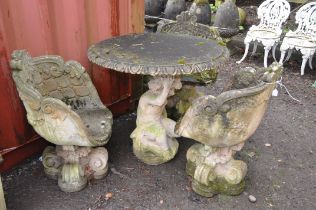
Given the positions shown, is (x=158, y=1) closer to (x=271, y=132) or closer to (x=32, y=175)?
(x=271, y=132)

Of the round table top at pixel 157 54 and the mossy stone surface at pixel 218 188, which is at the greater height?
the round table top at pixel 157 54

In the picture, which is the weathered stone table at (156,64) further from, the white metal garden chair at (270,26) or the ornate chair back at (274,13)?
the ornate chair back at (274,13)

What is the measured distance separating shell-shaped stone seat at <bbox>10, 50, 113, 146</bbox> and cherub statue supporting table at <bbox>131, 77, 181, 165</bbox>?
0.35 meters

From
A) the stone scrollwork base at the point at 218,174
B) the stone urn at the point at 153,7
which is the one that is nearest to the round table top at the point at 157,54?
the stone scrollwork base at the point at 218,174

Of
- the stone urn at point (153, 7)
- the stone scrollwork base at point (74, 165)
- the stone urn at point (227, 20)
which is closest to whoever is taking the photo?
the stone scrollwork base at point (74, 165)

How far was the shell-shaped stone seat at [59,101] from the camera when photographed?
2488 millimetres

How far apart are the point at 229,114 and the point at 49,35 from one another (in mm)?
1856

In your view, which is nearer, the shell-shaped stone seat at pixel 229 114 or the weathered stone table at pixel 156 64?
the shell-shaped stone seat at pixel 229 114

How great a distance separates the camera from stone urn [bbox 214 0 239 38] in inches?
265

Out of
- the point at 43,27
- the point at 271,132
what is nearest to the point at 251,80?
the point at 271,132

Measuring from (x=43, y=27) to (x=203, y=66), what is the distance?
154cm

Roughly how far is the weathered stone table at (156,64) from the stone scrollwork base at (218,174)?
48 centimetres

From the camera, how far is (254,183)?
10.0ft

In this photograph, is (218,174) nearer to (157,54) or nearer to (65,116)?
(157,54)
